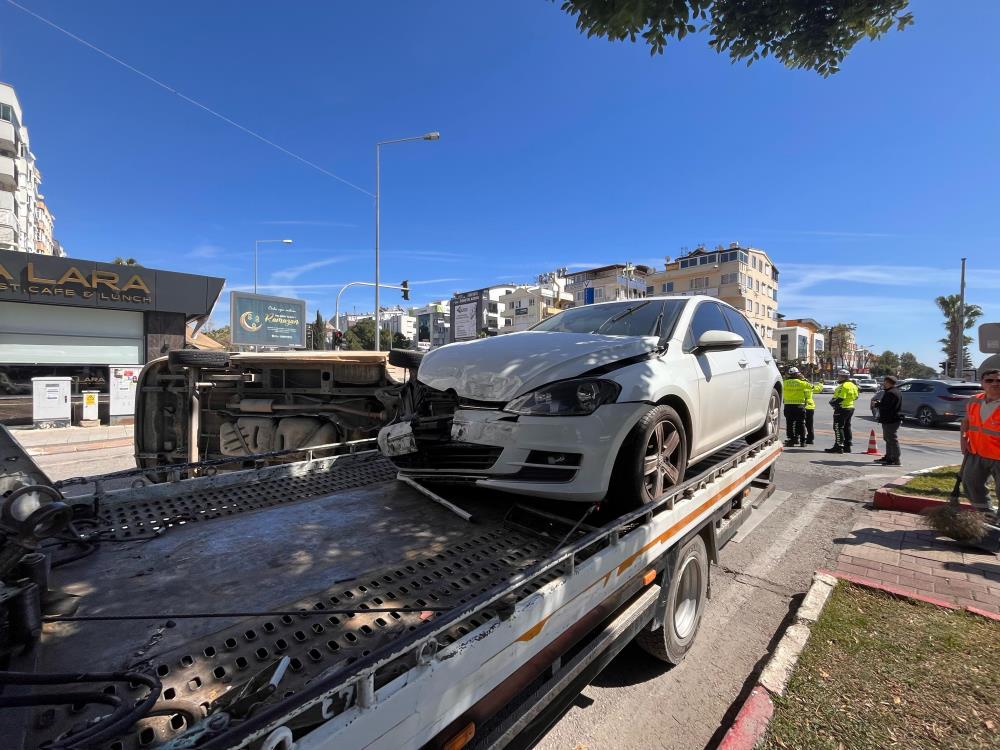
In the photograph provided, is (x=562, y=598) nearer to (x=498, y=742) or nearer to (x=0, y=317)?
(x=498, y=742)

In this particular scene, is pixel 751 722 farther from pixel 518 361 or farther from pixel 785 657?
pixel 518 361

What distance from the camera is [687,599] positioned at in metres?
3.25

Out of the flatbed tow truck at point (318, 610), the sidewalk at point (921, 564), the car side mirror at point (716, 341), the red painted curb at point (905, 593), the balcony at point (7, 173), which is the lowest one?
the sidewalk at point (921, 564)

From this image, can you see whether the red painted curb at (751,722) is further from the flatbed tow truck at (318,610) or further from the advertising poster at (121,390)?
the advertising poster at (121,390)

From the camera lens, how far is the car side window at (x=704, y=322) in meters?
3.60

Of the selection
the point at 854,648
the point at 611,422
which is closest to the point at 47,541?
the point at 611,422

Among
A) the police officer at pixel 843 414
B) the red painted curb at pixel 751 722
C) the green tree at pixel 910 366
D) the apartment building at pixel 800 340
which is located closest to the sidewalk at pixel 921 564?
the red painted curb at pixel 751 722

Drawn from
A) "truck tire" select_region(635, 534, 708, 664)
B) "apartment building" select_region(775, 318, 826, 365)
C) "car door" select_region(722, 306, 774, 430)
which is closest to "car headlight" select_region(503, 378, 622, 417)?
"truck tire" select_region(635, 534, 708, 664)

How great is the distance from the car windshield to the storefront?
17221 mm

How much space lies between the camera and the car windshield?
3527 millimetres

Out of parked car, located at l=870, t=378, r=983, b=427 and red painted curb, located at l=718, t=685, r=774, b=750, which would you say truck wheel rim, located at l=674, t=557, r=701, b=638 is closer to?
red painted curb, located at l=718, t=685, r=774, b=750

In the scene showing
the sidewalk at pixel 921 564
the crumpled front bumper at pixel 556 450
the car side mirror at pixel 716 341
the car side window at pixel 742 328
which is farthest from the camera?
the car side window at pixel 742 328

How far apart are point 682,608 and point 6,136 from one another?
177 feet

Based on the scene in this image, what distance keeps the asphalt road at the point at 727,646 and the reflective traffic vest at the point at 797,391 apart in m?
3.75
